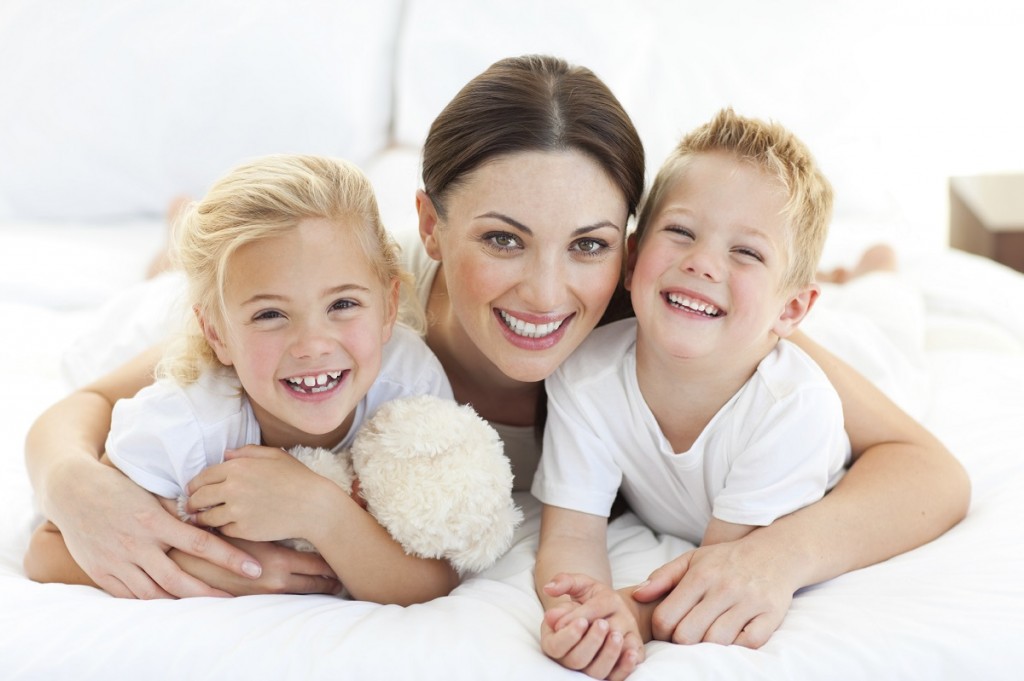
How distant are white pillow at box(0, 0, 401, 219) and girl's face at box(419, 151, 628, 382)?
138cm

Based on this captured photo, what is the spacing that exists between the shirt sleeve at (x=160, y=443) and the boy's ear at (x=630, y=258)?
602mm

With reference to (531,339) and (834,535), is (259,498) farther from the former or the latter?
(834,535)

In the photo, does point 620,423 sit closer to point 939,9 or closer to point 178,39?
point 178,39

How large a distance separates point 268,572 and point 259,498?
9cm

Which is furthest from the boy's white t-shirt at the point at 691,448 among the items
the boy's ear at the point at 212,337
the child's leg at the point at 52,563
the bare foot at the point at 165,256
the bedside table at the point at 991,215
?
the bedside table at the point at 991,215

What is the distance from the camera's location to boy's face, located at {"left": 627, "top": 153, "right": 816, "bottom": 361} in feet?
4.23

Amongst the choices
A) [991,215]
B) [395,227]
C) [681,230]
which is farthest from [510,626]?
[991,215]

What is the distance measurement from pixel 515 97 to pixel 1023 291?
1.39 m

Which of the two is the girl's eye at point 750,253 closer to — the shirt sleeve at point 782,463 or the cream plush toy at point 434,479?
the shirt sleeve at point 782,463

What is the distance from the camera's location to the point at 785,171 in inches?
51.3

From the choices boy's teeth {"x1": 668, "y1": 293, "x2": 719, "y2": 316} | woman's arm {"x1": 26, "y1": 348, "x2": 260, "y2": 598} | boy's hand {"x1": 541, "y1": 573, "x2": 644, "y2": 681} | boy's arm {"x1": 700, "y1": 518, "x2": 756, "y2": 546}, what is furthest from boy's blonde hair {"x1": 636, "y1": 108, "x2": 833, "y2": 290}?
woman's arm {"x1": 26, "y1": 348, "x2": 260, "y2": 598}

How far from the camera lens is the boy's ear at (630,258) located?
1.42m

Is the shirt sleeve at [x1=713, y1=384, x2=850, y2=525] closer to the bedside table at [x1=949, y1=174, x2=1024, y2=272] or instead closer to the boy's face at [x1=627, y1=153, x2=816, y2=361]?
the boy's face at [x1=627, y1=153, x2=816, y2=361]

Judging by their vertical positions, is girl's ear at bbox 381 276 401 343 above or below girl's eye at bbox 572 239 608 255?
below
